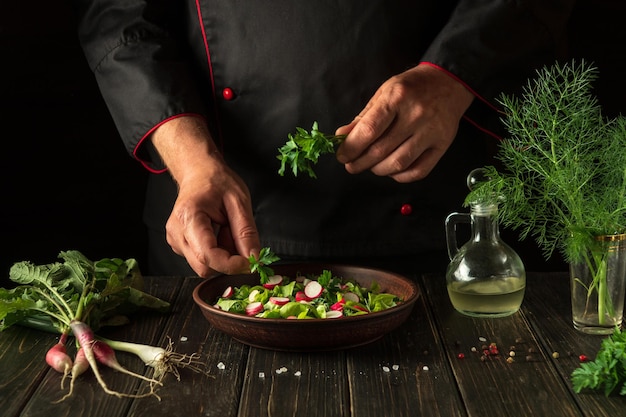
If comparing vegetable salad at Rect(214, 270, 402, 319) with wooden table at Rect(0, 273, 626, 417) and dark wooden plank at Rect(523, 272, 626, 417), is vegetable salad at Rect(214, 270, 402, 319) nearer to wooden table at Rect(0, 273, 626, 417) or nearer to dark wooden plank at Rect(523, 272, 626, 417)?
wooden table at Rect(0, 273, 626, 417)

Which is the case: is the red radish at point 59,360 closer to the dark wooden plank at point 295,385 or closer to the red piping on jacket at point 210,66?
the dark wooden plank at point 295,385

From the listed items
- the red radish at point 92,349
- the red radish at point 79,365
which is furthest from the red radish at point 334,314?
the red radish at point 79,365

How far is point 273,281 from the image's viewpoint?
5.92 ft

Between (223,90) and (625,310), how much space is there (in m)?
1.12

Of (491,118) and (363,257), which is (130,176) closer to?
(363,257)

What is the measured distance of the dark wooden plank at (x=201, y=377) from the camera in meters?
1.37

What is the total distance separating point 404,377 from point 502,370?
177 mm

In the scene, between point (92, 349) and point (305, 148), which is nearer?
point (92, 349)

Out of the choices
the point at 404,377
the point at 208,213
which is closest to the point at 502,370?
the point at 404,377

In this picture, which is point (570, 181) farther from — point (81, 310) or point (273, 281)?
point (81, 310)

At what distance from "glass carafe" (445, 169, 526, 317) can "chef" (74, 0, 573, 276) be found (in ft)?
0.83

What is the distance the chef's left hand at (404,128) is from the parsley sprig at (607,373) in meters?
0.66

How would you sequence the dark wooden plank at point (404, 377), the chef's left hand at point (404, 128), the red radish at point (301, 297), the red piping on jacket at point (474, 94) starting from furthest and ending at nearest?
the red piping on jacket at point (474, 94) → the chef's left hand at point (404, 128) → the red radish at point (301, 297) → the dark wooden plank at point (404, 377)

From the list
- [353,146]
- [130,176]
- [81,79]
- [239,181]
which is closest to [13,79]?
[81,79]
